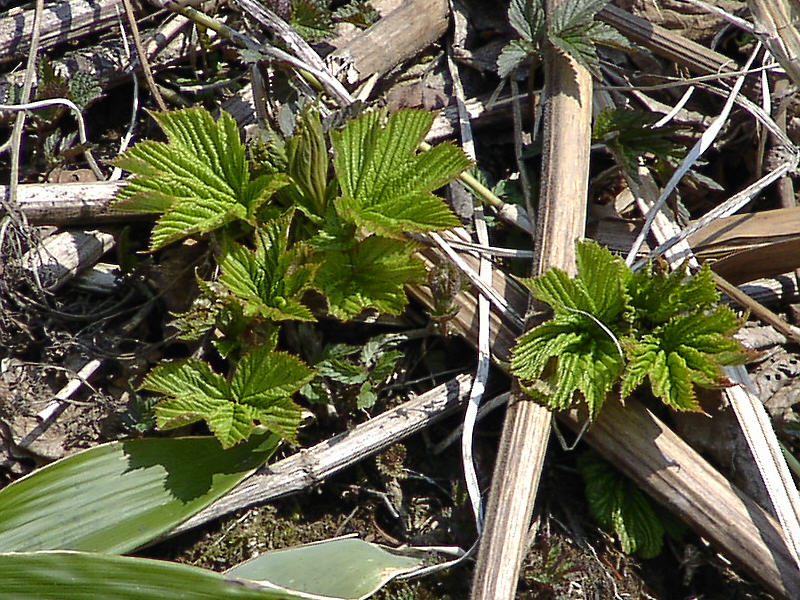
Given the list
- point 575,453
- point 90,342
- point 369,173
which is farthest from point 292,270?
point 575,453

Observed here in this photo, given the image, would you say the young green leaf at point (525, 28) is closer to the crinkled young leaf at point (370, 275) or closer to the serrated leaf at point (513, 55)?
the serrated leaf at point (513, 55)

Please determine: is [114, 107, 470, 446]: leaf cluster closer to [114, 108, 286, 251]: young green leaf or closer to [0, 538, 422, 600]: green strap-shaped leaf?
[114, 108, 286, 251]: young green leaf

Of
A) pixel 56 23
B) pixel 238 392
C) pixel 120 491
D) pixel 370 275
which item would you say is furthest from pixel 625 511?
pixel 56 23

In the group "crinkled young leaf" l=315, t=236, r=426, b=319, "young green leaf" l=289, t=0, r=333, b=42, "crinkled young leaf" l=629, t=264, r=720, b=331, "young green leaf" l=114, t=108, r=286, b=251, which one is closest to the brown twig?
"young green leaf" l=114, t=108, r=286, b=251

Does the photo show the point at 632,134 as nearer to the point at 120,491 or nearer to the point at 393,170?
the point at 393,170

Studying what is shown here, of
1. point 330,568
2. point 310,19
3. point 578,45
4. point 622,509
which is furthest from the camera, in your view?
point 310,19

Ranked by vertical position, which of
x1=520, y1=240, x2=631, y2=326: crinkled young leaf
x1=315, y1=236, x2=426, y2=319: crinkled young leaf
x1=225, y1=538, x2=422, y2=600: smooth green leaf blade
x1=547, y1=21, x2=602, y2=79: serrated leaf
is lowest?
x1=225, y1=538, x2=422, y2=600: smooth green leaf blade
